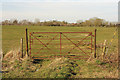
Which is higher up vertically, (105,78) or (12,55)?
(12,55)

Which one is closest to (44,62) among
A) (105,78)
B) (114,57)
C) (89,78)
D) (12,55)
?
(12,55)

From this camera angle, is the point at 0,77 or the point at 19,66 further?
the point at 19,66

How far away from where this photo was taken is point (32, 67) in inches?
309

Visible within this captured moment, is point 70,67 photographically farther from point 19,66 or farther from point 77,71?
point 19,66

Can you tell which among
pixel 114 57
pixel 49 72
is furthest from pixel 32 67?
pixel 114 57

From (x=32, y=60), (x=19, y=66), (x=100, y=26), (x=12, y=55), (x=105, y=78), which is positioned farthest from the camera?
(x=100, y=26)

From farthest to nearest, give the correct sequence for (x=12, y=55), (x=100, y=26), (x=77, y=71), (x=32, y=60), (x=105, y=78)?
(x=100, y=26) → (x=12, y=55) → (x=32, y=60) → (x=77, y=71) → (x=105, y=78)

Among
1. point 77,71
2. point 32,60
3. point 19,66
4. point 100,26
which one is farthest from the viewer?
point 100,26

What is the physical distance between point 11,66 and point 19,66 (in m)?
0.43

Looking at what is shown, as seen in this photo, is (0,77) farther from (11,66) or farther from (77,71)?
(77,71)

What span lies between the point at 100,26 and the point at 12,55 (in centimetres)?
4745

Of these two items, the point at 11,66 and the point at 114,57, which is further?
the point at 114,57

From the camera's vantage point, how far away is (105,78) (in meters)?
6.70

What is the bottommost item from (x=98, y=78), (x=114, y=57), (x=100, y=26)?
(x=98, y=78)
